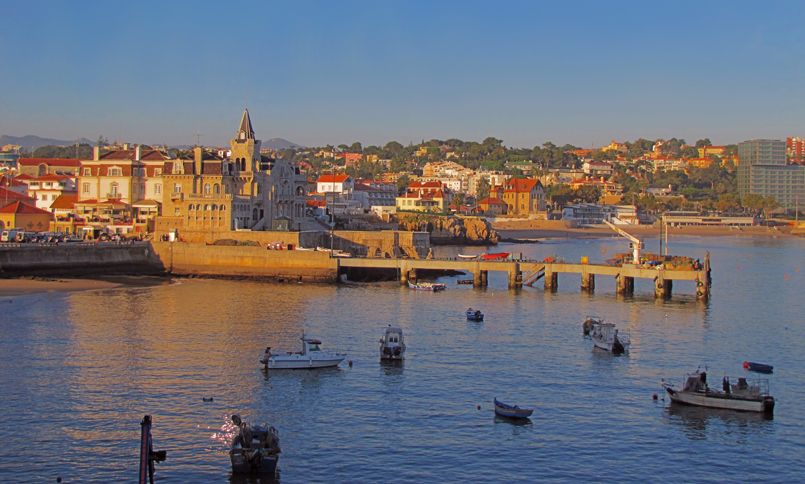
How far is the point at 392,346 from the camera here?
183 feet

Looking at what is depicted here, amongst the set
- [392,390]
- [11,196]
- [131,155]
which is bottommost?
[392,390]

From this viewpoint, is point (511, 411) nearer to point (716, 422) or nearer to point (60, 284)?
point (716, 422)

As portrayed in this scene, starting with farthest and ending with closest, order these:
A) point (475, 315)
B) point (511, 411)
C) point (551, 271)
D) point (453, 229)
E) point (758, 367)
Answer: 1. point (453, 229)
2. point (551, 271)
3. point (475, 315)
4. point (758, 367)
5. point (511, 411)

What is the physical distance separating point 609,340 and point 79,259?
5840 cm

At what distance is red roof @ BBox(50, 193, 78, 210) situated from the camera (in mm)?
130125

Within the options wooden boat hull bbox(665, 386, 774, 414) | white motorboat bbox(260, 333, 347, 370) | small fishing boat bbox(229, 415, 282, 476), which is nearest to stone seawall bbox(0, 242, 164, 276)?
white motorboat bbox(260, 333, 347, 370)

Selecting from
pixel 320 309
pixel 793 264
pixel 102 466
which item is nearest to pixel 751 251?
pixel 793 264

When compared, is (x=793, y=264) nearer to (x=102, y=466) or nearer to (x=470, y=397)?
(x=470, y=397)

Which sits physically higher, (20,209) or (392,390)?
(20,209)

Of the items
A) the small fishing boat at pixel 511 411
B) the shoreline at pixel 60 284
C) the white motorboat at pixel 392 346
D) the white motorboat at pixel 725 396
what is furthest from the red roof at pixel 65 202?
the white motorboat at pixel 725 396

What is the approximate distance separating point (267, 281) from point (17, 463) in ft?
207

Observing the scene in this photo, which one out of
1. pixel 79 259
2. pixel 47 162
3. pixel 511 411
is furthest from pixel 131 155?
pixel 511 411

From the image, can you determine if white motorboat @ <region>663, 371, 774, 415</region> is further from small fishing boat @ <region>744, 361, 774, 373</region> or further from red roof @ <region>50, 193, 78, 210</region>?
red roof @ <region>50, 193, 78, 210</region>

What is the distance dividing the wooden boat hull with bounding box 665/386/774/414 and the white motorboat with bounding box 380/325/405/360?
14935 mm
